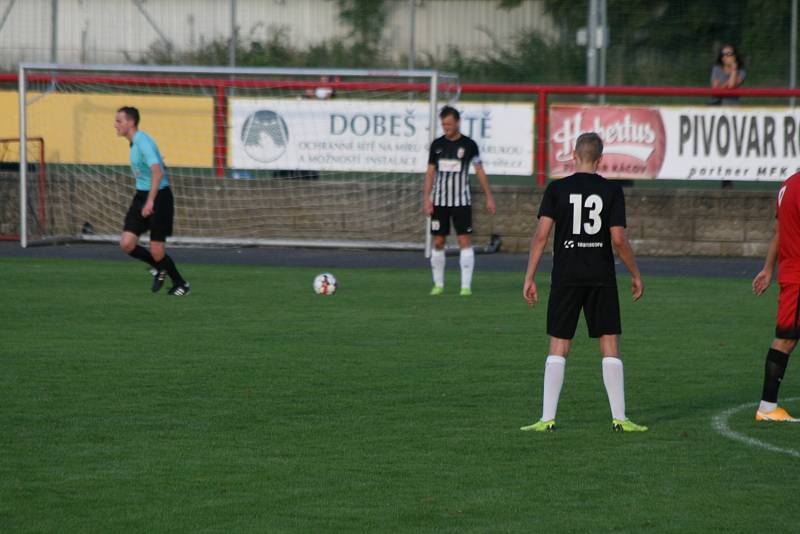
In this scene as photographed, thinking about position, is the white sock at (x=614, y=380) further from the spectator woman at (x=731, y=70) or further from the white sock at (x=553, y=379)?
the spectator woman at (x=731, y=70)

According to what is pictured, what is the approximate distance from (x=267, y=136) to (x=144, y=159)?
6.41 metres

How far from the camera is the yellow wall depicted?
2164 centimetres

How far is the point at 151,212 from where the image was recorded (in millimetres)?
15156

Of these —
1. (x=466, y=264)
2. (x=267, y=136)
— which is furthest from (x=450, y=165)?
(x=267, y=136)

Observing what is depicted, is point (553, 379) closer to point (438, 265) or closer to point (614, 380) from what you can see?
point (614, 380)

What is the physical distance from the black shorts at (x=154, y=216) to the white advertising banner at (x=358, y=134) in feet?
20.1

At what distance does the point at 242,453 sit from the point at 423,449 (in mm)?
968

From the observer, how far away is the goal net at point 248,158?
21422mm

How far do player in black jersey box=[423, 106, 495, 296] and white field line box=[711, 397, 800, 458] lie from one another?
22.4ft

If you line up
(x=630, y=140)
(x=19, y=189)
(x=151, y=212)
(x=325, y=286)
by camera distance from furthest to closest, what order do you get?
(x=19, y=189)
(x=630, y=140)
(x=325, y=286)
(x=151, y=212)

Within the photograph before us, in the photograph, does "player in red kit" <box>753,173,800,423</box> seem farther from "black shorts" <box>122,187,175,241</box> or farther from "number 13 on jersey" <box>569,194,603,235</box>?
"black shorts" <box>122,187,175,241</box>

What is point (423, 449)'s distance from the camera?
25.5ft

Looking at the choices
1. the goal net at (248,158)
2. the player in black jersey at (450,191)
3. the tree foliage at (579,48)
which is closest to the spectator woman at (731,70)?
the tree foliage at (579,48)

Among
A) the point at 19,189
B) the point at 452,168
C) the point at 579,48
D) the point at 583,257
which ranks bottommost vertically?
the point at 583,257
